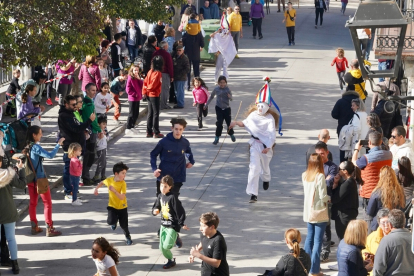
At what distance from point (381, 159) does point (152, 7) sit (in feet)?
34.2

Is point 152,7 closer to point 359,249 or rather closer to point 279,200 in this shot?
point 279,200

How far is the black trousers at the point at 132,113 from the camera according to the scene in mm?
16703

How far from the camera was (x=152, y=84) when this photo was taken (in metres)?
16.2

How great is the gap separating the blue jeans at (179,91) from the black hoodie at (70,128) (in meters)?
5.95

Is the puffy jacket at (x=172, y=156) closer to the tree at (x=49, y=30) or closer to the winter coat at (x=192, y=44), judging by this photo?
the tree at (x=49, y=30)

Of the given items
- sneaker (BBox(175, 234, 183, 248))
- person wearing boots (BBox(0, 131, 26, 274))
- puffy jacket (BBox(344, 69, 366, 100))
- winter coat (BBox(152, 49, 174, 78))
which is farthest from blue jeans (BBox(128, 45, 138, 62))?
person wearing boots (BBox(0, 131, 26, 274))

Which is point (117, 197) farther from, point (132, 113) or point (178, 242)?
point (132, 113)

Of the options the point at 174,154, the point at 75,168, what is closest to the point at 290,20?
the point at 75,168

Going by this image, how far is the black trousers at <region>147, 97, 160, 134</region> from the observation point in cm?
1630

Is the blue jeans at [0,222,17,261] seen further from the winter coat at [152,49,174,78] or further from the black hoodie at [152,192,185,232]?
the winter coat at [152,49,174,78]

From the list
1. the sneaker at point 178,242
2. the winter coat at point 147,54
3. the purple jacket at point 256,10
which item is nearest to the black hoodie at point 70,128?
the sneaker at point 178,242

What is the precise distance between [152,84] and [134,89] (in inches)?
21.4

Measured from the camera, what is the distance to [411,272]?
8.02 metres

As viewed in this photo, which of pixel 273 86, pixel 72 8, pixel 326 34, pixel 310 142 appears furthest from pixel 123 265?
pixel 326 34
